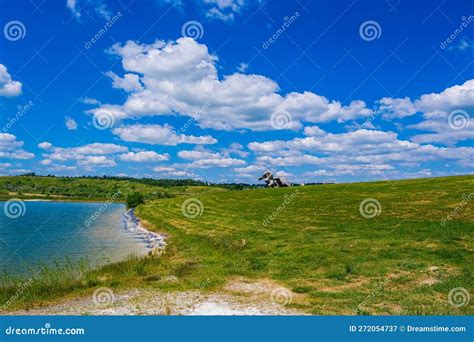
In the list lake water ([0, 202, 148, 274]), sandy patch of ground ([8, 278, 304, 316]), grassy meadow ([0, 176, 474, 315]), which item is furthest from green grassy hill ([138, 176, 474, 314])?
lake water ([0, 202, 148, 274])

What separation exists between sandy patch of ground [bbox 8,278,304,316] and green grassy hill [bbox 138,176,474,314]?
1236mm

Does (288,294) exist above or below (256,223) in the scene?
below

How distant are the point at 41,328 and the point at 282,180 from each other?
136 metres

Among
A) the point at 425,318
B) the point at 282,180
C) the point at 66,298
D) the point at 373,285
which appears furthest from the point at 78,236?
the point at 282,180

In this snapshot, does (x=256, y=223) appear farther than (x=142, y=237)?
No

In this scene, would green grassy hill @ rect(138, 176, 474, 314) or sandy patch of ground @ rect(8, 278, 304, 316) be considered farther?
green grassy hill @ rect(138, 176, 474, 314)

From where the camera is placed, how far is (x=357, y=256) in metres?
25.3

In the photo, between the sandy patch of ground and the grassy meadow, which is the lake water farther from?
the sandy patch of ground

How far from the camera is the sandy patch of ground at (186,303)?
1616 cm

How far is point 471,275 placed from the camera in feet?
64.6

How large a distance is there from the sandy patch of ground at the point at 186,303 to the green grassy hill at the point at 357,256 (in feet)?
4.05

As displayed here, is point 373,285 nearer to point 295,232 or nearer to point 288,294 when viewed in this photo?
point 288,294

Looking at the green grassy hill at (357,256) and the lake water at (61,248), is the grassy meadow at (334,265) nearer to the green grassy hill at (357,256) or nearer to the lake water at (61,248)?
the green grassy hill at (357,256)

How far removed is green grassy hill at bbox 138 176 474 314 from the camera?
57.8 feet
